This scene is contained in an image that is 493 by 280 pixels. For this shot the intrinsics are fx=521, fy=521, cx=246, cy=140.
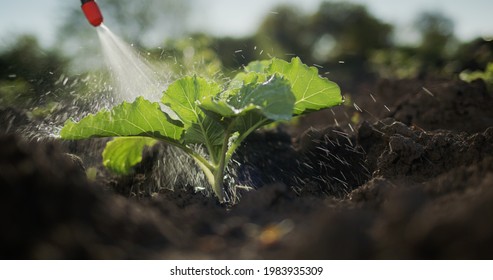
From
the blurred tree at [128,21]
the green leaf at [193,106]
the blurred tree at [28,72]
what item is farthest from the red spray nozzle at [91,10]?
the blurred tree at [128,21]

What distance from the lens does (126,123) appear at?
2.88 metres

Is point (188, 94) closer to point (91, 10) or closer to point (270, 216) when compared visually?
point (270, 216)

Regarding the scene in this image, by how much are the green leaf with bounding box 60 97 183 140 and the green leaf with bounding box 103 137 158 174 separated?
338 millimetres

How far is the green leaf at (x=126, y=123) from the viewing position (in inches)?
111

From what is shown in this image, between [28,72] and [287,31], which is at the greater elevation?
[28,72]

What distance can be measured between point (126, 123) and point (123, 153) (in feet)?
1.78

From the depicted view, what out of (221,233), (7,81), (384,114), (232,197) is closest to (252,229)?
(221,233)

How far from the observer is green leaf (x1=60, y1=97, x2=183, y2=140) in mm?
2818

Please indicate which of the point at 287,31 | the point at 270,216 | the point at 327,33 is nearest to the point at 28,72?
the point at 270,216

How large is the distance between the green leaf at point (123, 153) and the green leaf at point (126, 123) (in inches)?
13.3

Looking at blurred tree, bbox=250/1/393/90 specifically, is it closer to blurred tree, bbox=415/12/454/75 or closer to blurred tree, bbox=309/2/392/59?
blurred tree, bbox=309/2/392/59

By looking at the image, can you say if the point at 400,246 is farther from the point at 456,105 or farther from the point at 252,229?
→ the point at 456,105

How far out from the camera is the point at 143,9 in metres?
12.4
